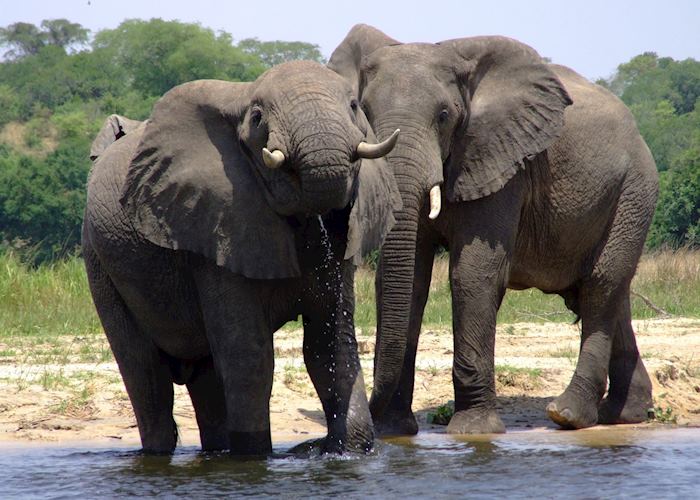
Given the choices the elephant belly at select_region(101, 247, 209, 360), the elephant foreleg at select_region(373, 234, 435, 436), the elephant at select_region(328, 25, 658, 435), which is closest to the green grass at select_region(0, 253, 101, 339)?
the elephant foreleg at select_region(373, 234, 435, 436)

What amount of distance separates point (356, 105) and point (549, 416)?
116 inches

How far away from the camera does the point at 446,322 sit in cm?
1135

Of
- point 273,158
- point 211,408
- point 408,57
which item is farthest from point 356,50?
point 273,158

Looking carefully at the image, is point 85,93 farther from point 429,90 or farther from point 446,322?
point 429,90

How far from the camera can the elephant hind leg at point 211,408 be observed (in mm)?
6570

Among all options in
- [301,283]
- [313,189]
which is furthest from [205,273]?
[313,189]

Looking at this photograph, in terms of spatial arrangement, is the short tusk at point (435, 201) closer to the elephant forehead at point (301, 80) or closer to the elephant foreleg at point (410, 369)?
the elephant foreleg at point (410, 369)

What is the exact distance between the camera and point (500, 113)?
7.61m

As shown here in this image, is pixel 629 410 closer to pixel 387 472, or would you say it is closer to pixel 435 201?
pixel 435 201

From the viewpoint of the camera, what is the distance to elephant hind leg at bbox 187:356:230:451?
6570 millimetres

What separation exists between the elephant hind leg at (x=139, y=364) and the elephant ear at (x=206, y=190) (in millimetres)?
625

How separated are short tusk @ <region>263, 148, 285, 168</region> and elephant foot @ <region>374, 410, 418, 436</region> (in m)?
2.70

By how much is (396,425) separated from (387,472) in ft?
5.08

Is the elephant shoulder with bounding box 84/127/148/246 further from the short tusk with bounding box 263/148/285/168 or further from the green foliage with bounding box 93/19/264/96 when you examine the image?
the green foliage with bounding box 93/19/264/96
